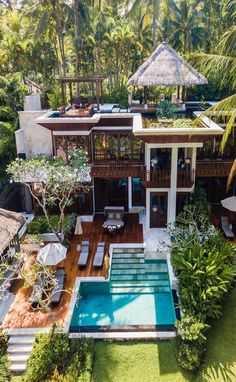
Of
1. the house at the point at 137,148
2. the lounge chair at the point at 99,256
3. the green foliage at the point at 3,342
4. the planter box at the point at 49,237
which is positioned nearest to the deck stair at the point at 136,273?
the lounge chair at the point at 99,256

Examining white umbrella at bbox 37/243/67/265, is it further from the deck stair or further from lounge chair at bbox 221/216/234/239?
lounge chair at bbox 221/216/234/239

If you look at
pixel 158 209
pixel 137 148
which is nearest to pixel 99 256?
pixel 158 209

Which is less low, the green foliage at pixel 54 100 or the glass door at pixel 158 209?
the green foliage at pixel 54 100

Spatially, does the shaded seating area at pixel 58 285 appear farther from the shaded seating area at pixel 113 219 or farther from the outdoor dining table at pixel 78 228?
the shaded seating area at pixel 113 219

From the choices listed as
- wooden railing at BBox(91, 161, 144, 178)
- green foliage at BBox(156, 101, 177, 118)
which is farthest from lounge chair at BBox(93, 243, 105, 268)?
green foliage at BBox(156, 101, 177, 118)

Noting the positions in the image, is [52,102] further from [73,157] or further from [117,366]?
[117,366]
